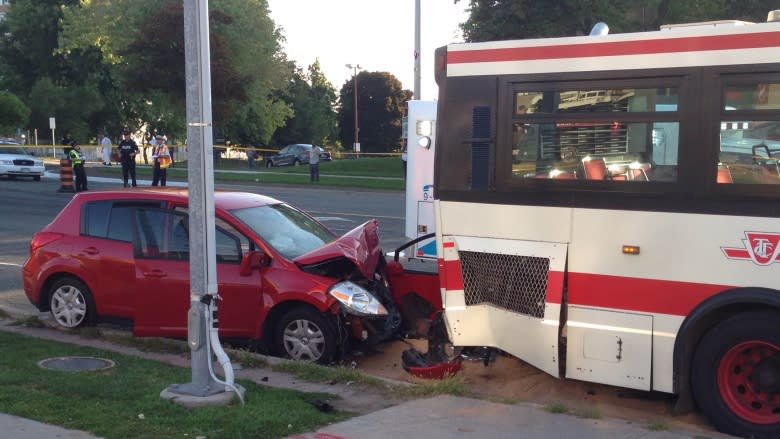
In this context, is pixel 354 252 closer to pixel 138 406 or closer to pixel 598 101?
pixel 138 406

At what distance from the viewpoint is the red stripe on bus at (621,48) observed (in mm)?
5949

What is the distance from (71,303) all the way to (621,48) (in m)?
6.04

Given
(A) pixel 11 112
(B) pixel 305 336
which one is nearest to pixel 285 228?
(B) pixel 305 336

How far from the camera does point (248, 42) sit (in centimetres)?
5009

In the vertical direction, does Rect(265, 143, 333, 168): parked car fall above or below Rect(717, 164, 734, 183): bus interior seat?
below

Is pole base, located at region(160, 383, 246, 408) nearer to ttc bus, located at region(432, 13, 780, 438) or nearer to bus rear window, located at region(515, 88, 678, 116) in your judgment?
ttc bus, located at region(432, 13, 780, 438)

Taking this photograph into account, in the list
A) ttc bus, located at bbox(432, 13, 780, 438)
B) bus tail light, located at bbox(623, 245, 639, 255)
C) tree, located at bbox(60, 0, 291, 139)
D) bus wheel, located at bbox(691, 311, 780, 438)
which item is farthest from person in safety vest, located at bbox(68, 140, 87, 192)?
bus wheel, located at bbox(691, 311, 780, 438)

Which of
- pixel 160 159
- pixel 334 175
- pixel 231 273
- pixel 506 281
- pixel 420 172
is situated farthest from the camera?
pixel 334 175

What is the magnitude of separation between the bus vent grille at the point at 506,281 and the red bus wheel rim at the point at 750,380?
1.41 metres

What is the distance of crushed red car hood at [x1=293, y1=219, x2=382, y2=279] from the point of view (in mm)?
7945

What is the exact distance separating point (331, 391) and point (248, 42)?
45286mm

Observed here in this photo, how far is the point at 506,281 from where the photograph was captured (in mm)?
6934

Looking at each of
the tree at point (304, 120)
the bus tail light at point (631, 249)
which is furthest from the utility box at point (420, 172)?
the tree at point (304, 120)

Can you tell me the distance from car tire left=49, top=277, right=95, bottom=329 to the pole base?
267cm
